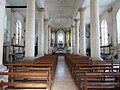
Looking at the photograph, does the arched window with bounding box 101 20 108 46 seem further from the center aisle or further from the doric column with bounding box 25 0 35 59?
the center aisle

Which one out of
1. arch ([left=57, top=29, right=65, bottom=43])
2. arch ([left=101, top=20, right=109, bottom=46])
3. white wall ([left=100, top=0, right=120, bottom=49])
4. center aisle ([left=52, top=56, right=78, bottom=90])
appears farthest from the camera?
arch ([left=57, top=29, right=65, bottom=43])

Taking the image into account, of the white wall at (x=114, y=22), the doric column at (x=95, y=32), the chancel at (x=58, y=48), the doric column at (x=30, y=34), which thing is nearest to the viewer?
the chancel at (x=58, y=48)

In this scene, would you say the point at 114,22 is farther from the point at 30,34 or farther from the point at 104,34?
the point at 30,34

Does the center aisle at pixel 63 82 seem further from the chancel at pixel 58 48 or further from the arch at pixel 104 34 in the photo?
the arch at pixel 104 34

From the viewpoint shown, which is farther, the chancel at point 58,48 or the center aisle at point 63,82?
the center aisle at point 63,82

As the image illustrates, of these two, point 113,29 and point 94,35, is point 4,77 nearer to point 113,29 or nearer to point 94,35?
point 94,35

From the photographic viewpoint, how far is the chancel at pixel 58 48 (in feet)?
14.3

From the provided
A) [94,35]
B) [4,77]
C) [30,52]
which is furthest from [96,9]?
[4,77]

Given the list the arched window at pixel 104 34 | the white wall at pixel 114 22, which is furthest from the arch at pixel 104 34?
the white wall at pixel 114 22

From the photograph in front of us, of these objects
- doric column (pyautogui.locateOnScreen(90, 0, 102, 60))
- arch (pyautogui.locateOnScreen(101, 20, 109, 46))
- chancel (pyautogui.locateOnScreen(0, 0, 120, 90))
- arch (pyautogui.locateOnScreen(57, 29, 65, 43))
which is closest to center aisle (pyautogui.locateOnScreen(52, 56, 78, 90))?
chancel (pyautogui.locateOnScreen(0, 0, 120, 90))

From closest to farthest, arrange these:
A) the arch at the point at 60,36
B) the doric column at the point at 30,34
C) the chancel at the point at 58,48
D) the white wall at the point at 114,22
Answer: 1. the chancel at the point at 58,48
2. the doric column at the point at 30,34
3. the white wall at the point at 114,22
4. the arch at the point at 60,36

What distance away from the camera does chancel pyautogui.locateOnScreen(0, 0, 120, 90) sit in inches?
172

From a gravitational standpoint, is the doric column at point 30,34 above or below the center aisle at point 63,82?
above

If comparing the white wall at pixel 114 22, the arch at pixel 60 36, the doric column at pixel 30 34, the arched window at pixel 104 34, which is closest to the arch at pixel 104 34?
the arched window at pixel 104 34
